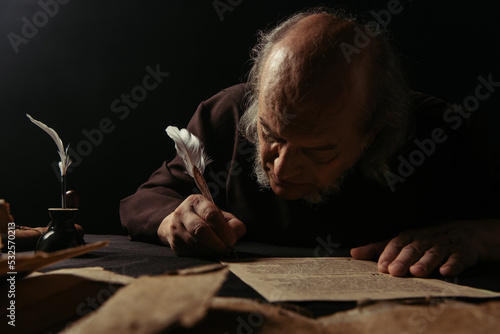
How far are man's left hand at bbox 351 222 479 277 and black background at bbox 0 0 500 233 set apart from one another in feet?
5.82

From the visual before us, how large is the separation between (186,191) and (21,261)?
1.47m

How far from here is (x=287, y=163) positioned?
4.60 ft

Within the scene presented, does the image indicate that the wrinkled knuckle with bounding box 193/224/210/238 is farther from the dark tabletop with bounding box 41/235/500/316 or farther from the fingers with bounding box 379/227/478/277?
the fingers with bounding box 379/227/478/277

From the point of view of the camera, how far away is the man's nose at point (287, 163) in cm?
140

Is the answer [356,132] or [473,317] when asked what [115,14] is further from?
[473,317]

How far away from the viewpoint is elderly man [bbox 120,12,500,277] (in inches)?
52.6

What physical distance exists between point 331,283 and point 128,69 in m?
2.30

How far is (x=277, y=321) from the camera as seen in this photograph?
51cm

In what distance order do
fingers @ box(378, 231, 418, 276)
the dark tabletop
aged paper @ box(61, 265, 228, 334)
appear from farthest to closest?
1. fingers @ box(378, 231, 418, 276)
2. the dark tabletop
3. aged paper @ box(61, 265, 228, 334)

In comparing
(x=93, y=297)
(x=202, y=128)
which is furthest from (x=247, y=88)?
(x=93, y=297)

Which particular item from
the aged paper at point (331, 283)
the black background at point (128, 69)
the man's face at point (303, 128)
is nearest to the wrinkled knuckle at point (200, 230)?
the aged paper at point (331, 283)

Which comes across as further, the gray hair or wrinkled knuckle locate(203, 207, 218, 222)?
the gray hair

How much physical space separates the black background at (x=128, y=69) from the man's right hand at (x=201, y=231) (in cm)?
157

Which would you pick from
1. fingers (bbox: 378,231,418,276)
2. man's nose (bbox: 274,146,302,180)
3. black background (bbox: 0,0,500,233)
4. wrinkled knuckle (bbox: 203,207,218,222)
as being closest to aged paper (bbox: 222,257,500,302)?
fingers (bbox: 378,231,418,276)
